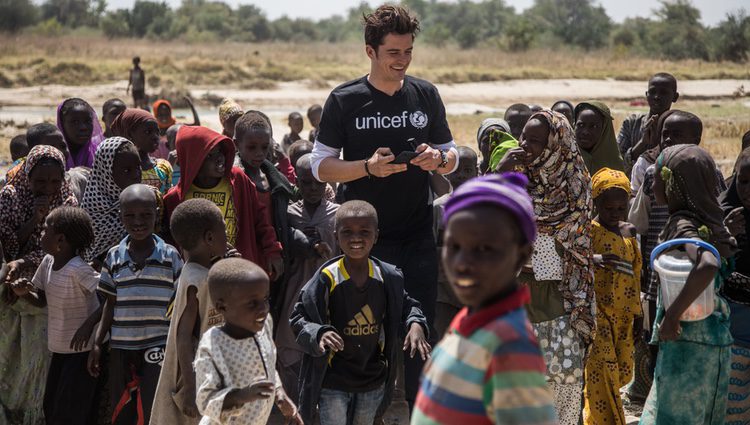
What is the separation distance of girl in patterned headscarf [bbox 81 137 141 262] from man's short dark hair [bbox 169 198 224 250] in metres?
1.31

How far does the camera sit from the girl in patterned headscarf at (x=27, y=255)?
228 inches

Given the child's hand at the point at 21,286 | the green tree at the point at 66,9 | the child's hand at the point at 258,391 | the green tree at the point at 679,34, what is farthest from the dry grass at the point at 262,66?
the green tree at the point at 66,9

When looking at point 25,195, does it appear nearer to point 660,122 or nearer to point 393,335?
point 393,335

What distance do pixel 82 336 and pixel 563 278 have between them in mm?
2775

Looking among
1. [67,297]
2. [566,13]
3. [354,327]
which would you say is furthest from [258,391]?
[566,13]

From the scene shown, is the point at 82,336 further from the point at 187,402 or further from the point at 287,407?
the point at 287,407

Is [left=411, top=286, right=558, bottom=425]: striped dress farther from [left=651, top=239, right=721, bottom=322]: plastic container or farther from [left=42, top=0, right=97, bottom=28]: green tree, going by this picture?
[left=42, top=0, right=97, bottom=28]: green tree

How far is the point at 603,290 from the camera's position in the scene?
585cm

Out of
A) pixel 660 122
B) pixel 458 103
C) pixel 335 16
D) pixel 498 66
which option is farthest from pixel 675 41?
pixel 335 16

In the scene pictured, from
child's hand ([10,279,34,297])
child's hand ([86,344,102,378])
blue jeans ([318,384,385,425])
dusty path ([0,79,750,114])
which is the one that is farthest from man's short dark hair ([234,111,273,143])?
dusty path ([0,79,750,114])

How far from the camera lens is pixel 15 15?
216 ft

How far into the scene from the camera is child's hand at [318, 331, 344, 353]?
14.3 ft

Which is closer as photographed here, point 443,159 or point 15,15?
point 443,159

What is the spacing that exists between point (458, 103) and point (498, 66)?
12.2m
